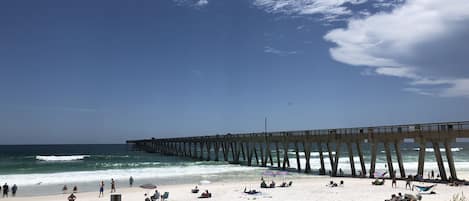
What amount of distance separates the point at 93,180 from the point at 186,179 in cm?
755

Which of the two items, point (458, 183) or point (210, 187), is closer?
point (458, 183)

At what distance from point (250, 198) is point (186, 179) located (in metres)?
12.9

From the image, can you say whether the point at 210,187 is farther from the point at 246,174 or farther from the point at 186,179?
the point at 246,174

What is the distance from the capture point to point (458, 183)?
23781mm

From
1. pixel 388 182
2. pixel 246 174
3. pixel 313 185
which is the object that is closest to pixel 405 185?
pixel 388 182

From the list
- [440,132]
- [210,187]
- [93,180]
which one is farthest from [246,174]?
[440,132]

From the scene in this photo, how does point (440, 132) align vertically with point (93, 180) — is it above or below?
above

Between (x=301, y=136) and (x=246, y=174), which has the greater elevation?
(x=301, y=136)

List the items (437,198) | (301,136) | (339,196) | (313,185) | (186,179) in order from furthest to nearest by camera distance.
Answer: (301,136), (186,179), (313,185), (339,196), (437,198)

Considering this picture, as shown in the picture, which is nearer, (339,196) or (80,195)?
(339,196)

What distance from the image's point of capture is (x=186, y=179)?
1326 inches

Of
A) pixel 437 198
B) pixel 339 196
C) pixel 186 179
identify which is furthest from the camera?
pixel 186 179

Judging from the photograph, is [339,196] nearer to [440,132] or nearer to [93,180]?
[440,132]

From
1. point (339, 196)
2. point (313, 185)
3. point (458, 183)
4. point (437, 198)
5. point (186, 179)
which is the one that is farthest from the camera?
point (186, 179)
